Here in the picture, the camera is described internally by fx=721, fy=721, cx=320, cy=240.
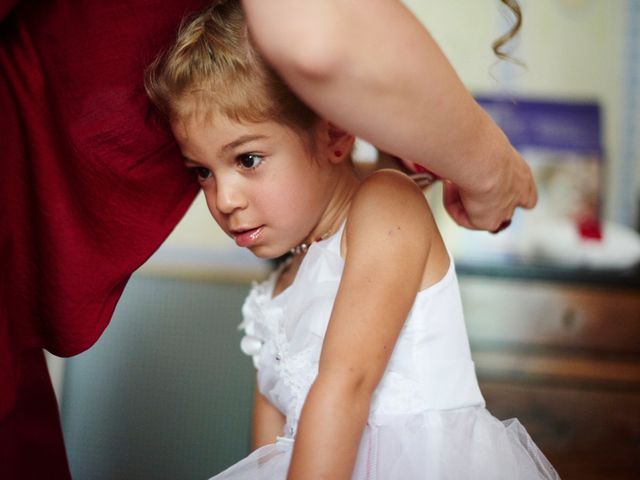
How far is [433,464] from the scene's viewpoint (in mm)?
711

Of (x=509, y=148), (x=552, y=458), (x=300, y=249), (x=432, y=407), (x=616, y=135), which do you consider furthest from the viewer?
(x=616, y=135)

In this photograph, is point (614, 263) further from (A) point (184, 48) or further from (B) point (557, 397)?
(A) point (184, 48)

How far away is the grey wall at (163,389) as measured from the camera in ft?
4.53

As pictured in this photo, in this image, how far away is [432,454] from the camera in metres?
0.72

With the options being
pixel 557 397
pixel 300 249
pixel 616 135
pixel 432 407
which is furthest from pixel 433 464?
pixel 616 135

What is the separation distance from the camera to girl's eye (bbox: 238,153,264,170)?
74 centimetres

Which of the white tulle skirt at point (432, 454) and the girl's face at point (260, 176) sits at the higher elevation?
the girl's face at point (260, 176)

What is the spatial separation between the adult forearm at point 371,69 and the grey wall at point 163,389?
989 millimetres

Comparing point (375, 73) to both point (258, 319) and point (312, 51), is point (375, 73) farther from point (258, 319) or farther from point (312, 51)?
point (258, 319)

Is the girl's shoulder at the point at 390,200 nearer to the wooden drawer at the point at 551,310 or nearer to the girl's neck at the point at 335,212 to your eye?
the girl's neck at the point at 335,212

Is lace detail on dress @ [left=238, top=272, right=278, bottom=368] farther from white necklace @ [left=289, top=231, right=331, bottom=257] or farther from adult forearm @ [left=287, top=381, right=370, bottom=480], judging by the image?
adult forearm @ [left=287, top=381, right=370, bottom=480]

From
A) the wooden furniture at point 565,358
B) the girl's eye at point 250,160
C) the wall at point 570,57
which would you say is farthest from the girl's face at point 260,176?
the wall at point 570,57

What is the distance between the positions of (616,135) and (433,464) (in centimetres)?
171

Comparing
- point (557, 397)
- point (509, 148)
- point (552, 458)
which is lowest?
point (552, 458)
